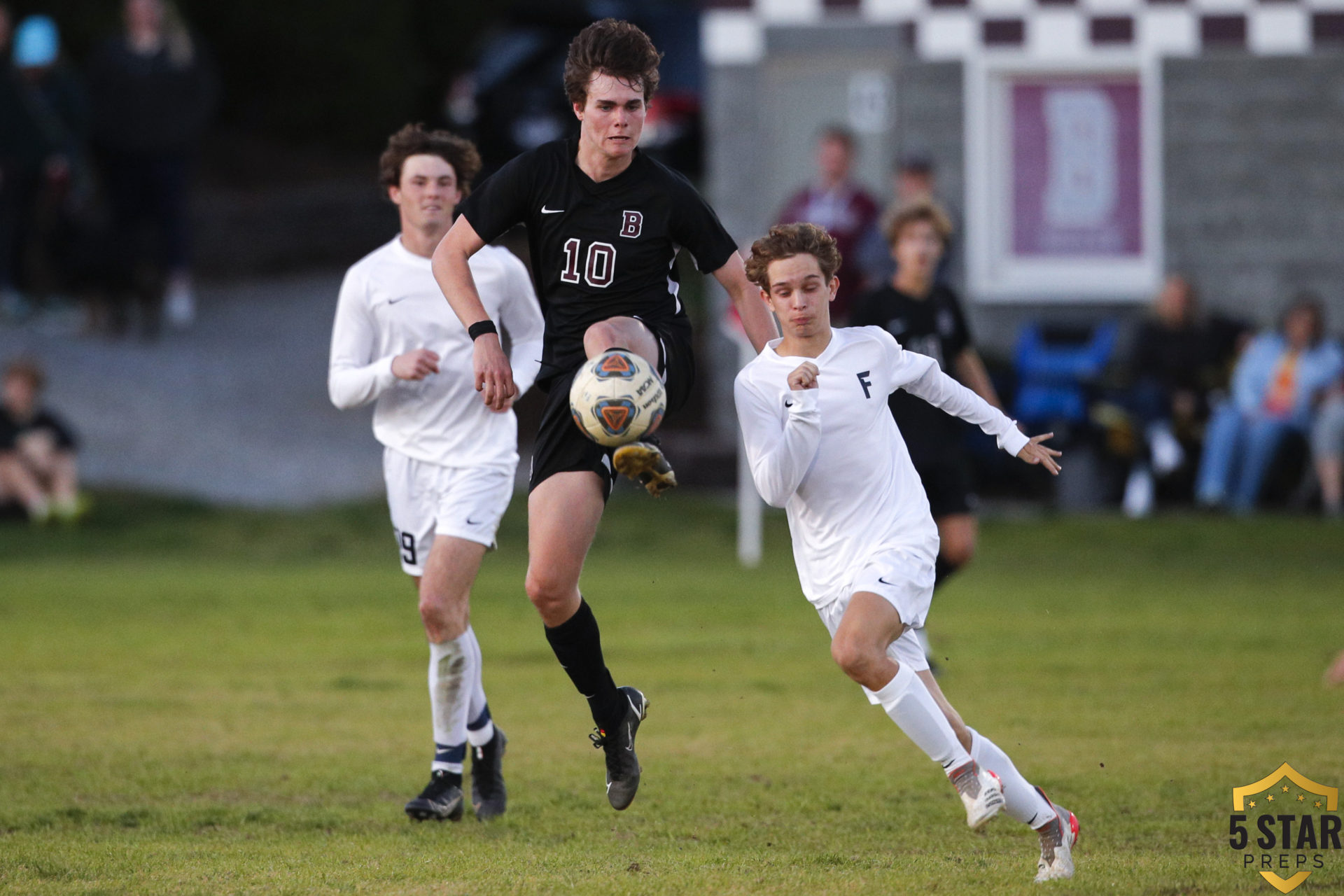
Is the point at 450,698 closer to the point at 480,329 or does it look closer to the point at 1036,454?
the point at 480,329

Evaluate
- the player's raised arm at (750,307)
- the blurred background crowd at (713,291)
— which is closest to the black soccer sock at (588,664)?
the player's raised arm at (750,307)

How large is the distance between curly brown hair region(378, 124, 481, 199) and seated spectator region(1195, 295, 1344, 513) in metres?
8.92

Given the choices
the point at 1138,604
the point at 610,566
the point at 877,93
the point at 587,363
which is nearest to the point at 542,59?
the point at 877,93

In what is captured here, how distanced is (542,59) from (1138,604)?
11242 mm

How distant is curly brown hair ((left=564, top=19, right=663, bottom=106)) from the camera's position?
581cm

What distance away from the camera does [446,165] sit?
6918mm

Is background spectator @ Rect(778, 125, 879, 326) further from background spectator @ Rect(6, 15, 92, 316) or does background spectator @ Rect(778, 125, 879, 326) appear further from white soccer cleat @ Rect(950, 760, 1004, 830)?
white soccer cleat @ Rect(950, 760, 1004, 830)

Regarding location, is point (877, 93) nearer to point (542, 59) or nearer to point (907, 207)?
point (542, 59)

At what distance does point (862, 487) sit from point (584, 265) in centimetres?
114

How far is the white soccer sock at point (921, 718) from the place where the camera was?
214 inches

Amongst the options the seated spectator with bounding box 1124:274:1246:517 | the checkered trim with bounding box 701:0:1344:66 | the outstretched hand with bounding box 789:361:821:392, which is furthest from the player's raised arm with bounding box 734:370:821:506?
the checkered trim with bounding box 701:0:1344:66

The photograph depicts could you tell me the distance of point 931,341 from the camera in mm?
9164

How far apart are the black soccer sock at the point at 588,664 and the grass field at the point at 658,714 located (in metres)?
0.43

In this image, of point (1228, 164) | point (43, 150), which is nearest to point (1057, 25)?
point (1228, 164)
